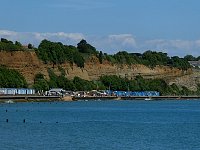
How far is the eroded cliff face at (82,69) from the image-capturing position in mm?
139500

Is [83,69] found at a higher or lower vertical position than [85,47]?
lower

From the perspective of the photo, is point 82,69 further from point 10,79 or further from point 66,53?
point 10,79

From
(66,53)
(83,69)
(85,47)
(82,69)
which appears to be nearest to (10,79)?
(66,53)

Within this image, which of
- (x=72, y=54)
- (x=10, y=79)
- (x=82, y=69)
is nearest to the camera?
(x=10, y=79)

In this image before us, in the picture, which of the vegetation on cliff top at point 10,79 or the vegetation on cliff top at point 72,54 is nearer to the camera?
the vegetation on cliff top at point 10,79

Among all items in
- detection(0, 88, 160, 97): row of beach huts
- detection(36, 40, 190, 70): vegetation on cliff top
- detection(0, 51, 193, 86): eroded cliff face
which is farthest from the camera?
detection(36, 40, 190, 70): vegetation on cliff top

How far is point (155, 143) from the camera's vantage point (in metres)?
42.8

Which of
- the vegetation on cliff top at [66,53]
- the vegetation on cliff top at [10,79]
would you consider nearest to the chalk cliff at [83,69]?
the vegetation on cliff top at [66,53]

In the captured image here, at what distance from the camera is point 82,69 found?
158 meters

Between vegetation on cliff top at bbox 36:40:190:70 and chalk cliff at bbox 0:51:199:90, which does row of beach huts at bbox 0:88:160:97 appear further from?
vegetation on cliff top at bbox 36:40:190:70

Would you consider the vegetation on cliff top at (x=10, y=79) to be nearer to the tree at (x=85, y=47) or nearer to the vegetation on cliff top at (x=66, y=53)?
the vegetation on cliff top at (x=66, y=53)

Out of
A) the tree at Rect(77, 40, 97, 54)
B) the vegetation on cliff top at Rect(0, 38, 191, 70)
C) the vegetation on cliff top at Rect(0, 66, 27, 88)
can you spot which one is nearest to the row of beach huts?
the vegetation on cliff top at Rect(0, 66, 27, 88)

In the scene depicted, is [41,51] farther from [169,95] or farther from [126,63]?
[169,95]

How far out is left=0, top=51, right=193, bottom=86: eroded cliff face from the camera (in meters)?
140
